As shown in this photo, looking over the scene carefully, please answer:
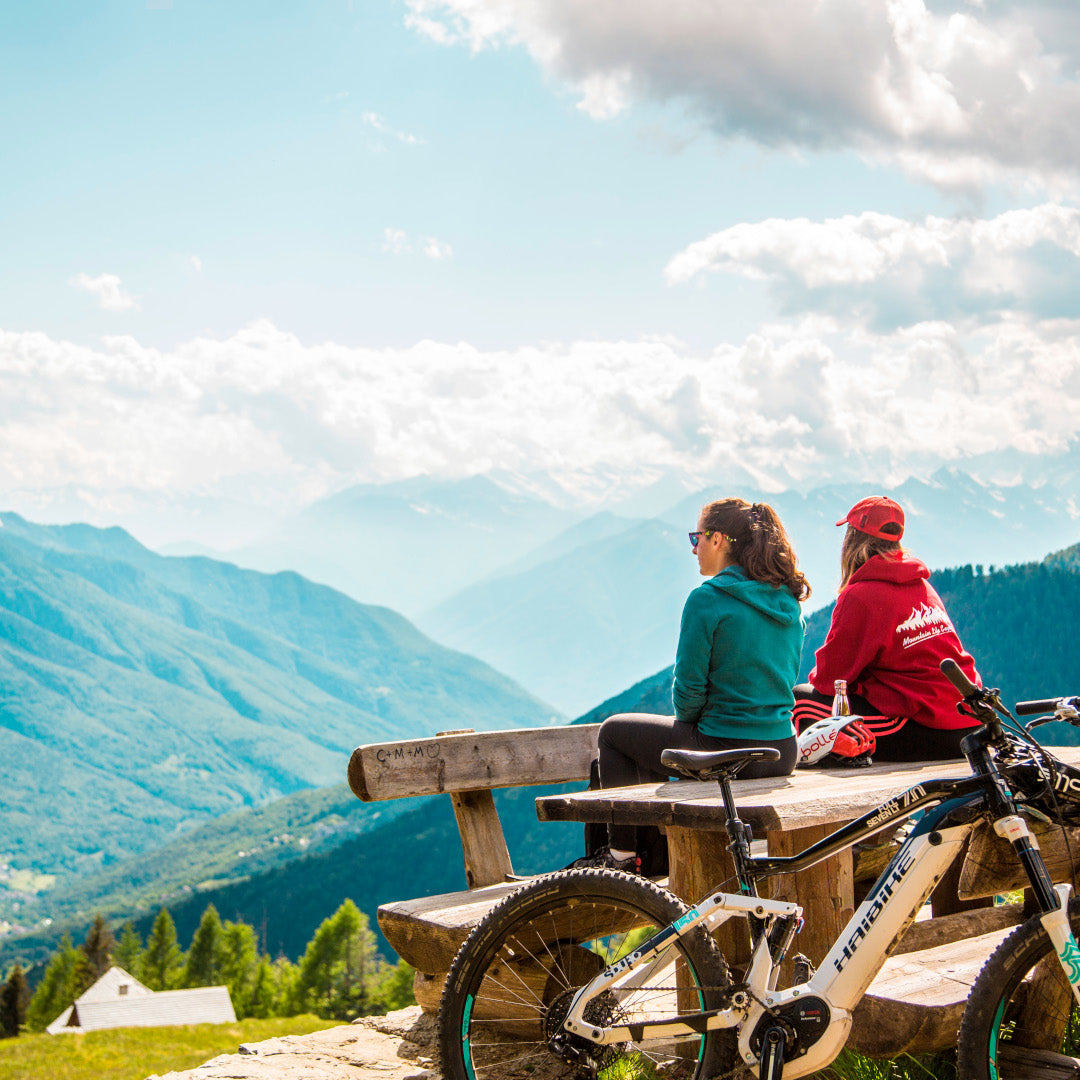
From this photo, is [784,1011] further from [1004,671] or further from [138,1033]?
[1004,671]

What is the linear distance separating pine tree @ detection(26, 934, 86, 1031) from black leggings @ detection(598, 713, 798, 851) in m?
Result: 104

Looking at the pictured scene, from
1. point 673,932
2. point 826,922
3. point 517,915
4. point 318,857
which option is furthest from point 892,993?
point 318,857

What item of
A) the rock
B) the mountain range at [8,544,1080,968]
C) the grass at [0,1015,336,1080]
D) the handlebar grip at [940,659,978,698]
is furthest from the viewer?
the mountain range at [8,544,1080,968]

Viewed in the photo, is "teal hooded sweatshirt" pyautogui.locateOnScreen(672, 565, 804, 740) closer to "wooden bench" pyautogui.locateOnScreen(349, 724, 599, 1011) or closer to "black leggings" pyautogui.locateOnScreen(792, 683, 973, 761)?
"black leggings" pyautogui.locateOnScreen(792, 683, 973, 761)

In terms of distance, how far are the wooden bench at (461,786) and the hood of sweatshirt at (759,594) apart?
1.54m

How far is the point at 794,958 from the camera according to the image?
3.53 metres

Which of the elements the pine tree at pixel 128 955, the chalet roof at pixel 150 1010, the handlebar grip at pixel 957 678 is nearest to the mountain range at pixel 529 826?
the pine tree at pixel 128 955

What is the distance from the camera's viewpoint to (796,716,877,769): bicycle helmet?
518 centimetres

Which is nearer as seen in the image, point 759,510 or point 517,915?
point 517,915

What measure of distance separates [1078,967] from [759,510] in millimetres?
2319

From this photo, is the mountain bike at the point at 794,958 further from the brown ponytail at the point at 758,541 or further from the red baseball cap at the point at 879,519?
the red baseball cap at the point at 879,519

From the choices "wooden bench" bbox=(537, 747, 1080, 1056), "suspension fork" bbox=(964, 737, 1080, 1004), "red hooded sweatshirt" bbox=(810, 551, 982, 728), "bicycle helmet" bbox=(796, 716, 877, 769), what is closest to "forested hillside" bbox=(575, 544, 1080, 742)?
"red hooded sweatshirt" bbox=(810, 551, 982, 728)

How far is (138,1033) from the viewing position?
5222 cm

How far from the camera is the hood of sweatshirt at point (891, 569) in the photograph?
213 inches
